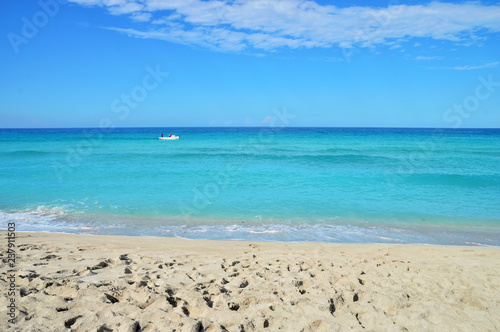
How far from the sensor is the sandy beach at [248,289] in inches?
158

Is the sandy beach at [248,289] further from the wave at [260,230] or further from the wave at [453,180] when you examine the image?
the wave at [453,180]

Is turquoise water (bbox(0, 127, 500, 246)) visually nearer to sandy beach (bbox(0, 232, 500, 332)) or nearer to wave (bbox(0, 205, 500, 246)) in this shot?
wave (bbox(0, 205, 500, 246))

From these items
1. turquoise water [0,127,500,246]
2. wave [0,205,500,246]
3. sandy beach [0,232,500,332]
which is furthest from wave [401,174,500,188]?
sandy beach [0,232,500,332]

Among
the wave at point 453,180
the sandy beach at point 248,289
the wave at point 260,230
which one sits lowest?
the wave at point 260,230

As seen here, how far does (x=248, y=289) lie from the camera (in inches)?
194

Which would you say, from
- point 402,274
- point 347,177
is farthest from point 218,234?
point 347,177

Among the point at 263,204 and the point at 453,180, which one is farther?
the point at 453,180

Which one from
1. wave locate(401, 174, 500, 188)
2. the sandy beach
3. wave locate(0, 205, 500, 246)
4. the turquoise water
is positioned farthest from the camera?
wave locate(401, 174, 500, 188)

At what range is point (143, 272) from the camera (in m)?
5.53

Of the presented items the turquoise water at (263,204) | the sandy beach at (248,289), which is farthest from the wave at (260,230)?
the sandy beach at (248,289)

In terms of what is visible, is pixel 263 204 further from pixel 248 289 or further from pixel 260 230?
pixel 248 289

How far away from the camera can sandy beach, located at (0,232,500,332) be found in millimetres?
4004

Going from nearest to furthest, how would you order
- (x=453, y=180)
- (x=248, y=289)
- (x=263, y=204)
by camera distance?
1. (x=248, y=289)
2. (x=263, y=204)
3. (x=453, y=180)

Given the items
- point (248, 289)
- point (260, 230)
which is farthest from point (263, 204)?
point (248, 289)
